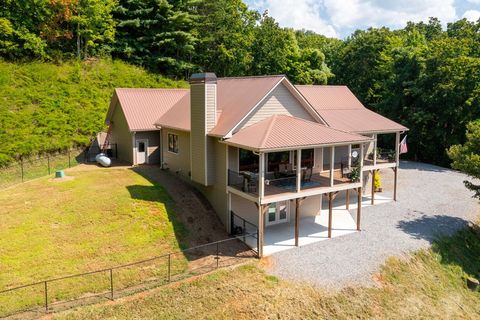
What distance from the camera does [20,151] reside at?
2611 centimetres

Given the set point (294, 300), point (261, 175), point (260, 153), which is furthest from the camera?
point (261, 175)

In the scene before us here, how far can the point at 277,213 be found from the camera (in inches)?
808

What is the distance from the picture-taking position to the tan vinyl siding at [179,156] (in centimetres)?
2267

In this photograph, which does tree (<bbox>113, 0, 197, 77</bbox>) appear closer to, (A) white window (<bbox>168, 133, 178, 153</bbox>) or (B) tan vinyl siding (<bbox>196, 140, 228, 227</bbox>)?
(A) white window (<bbox>168, 133, 178, 153</bbox>)

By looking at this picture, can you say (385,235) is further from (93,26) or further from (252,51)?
(252,51)

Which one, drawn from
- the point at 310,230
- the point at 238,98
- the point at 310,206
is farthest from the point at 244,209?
the point at 238,98

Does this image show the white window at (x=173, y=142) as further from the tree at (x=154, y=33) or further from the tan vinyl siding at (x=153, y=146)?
the tree at (x=154, y=33)

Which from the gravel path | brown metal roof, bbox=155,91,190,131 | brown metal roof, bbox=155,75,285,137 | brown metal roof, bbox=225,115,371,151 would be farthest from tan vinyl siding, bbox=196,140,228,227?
the gravel path

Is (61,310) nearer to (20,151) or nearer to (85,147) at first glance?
(20,151)

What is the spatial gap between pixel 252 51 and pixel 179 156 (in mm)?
30567

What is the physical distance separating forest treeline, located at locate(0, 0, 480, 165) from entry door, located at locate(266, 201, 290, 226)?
2135cm

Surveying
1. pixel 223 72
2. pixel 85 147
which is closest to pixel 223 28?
pixel 223 72

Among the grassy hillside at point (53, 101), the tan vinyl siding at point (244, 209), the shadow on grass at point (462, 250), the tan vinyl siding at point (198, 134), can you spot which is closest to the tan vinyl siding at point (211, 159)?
the tan vinyl siding at point (198, 134)

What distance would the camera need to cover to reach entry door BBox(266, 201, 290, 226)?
20.2m
